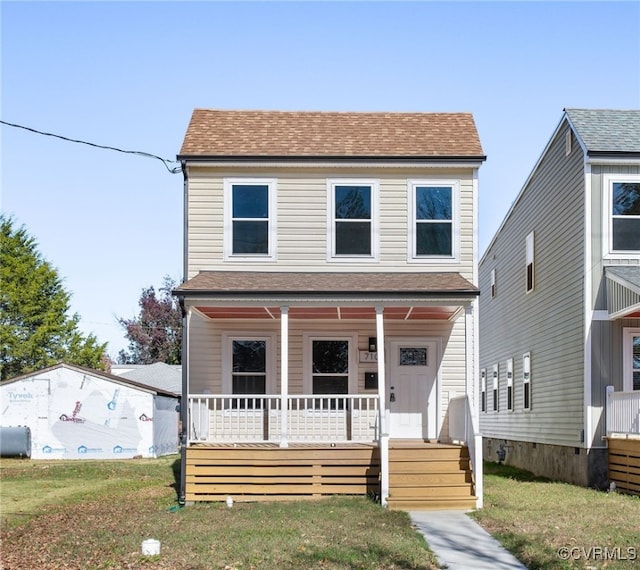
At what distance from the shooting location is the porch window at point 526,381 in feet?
77.1

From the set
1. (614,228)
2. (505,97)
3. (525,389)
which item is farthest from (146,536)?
(525,389)

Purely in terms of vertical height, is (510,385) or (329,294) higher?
(329,294)

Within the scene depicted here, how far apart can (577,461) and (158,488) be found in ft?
27.6

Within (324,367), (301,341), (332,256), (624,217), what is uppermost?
(624,217)

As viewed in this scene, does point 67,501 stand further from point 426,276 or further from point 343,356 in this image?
point 426,276

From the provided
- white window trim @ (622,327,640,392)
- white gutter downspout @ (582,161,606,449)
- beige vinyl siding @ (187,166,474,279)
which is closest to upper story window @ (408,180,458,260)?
beige vinyl siding @ (187,166,474,279)

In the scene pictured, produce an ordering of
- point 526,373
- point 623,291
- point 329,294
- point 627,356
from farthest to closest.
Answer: point 526,373, point 627,356, point 623,291, point 329,294

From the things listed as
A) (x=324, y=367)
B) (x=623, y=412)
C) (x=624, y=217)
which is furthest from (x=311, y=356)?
(x=624, y=217)

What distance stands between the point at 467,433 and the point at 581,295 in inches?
169

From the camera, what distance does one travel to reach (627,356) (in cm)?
1741

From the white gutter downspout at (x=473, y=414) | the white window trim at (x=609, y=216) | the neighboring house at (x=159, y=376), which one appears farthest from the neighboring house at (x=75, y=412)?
the white window trim at (x=609, y=216)

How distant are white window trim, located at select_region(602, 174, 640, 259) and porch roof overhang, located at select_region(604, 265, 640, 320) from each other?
0.25m

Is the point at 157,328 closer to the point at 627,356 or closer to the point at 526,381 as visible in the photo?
the point at 526,381

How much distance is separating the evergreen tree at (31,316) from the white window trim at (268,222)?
30664 mm
